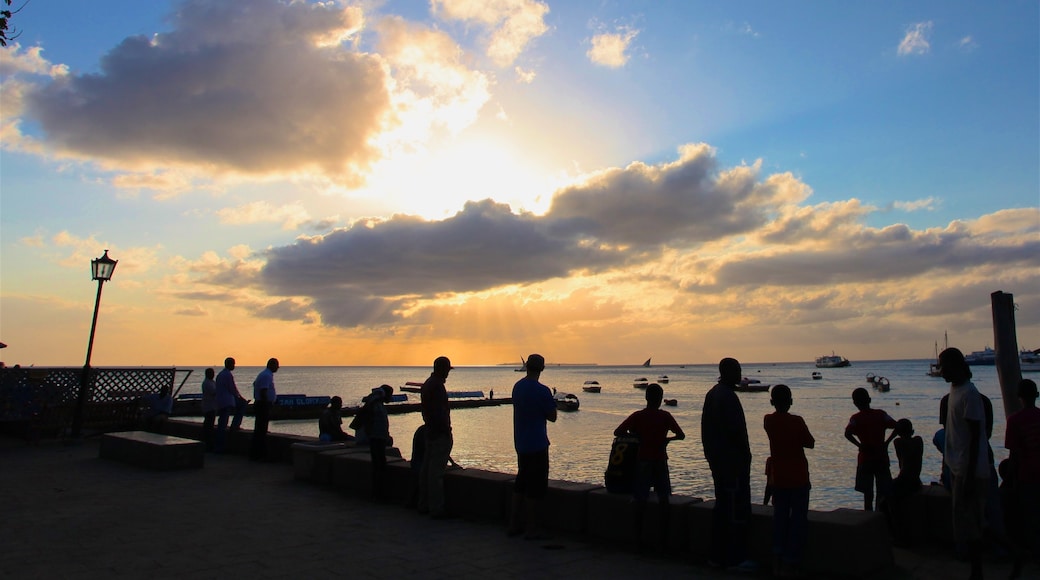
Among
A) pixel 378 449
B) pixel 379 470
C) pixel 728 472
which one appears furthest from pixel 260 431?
pixel 728 472

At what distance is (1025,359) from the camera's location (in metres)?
154

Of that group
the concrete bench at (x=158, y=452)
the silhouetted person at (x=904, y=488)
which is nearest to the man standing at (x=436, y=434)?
the silhouetted person at (x=904, y=488)

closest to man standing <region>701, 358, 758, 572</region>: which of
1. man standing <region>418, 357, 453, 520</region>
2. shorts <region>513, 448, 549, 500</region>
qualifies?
shorts <region>513, 448, 549, 500</region>

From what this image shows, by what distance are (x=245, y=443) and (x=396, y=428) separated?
130 feet

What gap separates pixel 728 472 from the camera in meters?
5.72

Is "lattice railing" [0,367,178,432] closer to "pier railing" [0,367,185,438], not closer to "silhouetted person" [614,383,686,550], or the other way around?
"pier railing" [0,367,185,438]

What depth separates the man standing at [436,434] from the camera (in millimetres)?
7816

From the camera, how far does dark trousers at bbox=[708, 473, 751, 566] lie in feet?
18.5

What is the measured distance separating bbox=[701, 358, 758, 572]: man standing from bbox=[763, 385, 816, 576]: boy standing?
0.76 ft

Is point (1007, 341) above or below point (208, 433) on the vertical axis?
above

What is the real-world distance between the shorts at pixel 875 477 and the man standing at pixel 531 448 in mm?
3420

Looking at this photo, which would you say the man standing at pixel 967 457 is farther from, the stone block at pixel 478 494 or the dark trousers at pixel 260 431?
the dark trousers at pixel 260 431

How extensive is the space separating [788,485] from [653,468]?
128cm

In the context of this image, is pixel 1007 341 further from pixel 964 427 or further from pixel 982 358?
pixel 982 358
